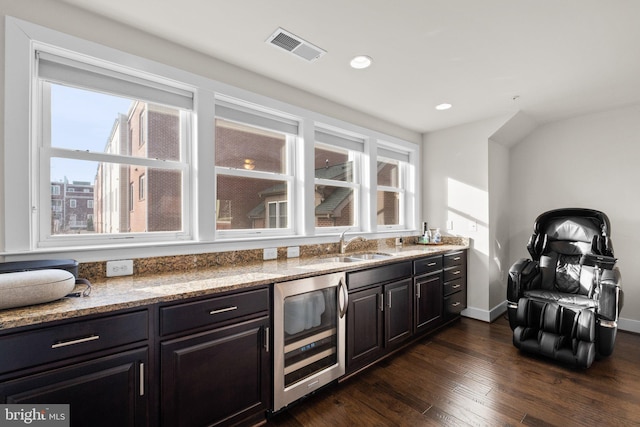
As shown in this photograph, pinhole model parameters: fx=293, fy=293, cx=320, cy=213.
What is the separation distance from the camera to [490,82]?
8.60ft

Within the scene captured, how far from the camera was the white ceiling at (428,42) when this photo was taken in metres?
1.70

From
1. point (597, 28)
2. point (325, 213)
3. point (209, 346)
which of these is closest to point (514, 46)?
point (597, 28)

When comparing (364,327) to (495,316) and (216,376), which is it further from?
(495,316)

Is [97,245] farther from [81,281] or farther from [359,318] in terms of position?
[359,318]

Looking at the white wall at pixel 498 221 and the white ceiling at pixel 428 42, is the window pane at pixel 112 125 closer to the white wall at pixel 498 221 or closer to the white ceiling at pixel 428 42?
the white ceiling at pixel 428 42

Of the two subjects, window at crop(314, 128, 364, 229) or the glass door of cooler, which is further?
window at crop(314, 128, 364, 229)

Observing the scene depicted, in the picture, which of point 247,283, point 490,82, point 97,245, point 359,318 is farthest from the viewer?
point 490,82

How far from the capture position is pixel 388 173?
3.99m

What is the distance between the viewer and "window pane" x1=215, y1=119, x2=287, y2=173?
2410 mm

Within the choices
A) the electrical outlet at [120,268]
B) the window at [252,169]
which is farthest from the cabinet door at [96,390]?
the window at [252,169]

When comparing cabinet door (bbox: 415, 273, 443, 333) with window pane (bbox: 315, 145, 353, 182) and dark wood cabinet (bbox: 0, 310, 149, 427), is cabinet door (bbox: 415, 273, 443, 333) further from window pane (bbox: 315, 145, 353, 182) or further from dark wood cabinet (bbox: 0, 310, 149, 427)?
dark wood cabinet (bbox: 0, 310, 149, 427)

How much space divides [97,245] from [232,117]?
132cm

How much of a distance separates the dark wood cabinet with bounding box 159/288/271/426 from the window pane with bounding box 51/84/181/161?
1219 mm

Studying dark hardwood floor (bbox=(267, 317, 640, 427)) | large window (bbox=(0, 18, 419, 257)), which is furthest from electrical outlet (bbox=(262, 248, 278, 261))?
dark hardwood floor (bbox=(267, 317, 640, 427))
